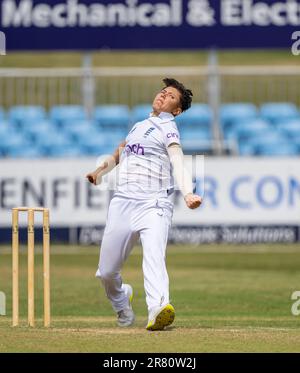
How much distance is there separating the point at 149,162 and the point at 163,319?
1.46 m

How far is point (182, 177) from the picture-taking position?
1042 cm

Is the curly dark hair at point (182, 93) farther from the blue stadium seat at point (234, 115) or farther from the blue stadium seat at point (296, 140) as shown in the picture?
the blue stadium seat at point (234, 115)

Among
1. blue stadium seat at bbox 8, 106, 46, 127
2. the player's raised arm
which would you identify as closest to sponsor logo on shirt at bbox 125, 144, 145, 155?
the player's raised arm

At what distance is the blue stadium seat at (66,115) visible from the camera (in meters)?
24.0

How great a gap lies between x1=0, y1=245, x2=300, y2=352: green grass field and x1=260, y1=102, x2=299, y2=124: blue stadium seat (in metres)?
3.90

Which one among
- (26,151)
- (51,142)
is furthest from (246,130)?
(26,151)

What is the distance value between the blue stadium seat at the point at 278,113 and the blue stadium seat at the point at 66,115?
379 cm

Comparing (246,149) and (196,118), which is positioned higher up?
(196,118)

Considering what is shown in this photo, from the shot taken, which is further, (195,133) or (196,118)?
(196,118)

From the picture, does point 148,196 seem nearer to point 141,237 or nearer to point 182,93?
point 141,237

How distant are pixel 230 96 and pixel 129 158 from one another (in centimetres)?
1796

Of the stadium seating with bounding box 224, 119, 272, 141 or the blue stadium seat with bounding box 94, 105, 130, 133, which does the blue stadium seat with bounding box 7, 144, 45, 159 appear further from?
the stadium seating with bounding box 224, 119, 272, 141

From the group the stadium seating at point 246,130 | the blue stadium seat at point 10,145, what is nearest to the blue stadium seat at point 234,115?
the stadium seating at point 246,130
